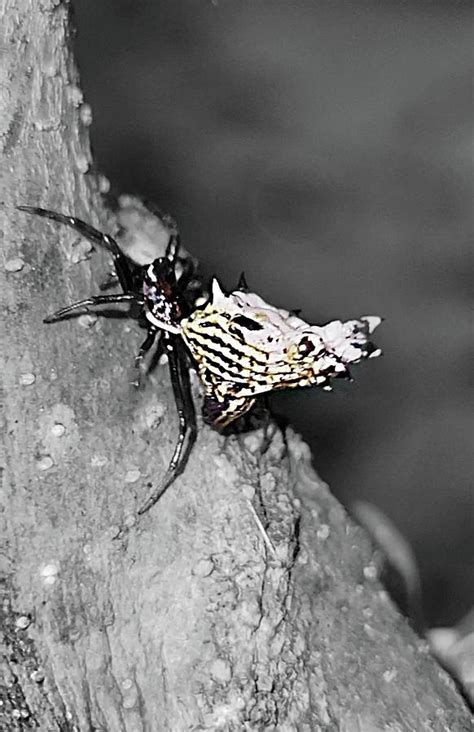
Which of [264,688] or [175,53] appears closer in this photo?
[264,688]

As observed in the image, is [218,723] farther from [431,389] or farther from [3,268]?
[431,389]

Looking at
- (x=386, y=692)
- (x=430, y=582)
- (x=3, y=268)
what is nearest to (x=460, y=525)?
(x=430, y=582)

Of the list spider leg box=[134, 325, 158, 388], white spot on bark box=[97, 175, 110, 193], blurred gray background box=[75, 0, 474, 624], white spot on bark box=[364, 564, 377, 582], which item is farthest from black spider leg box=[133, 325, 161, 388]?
blurred gray background box=[75, 0, 474, 624]

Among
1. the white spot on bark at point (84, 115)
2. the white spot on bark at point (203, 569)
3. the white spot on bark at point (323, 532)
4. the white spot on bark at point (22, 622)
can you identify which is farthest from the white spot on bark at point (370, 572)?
the white spot on bark at point (84, 115)

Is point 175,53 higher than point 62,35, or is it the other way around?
point 175,53

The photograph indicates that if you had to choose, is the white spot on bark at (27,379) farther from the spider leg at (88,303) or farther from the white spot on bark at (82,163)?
the white spot on bark at (82,163)

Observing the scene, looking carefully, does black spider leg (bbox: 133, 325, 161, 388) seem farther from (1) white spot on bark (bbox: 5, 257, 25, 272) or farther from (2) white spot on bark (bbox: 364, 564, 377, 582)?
(2) white spot on bark (bbox: 364, 564, 377, 582)

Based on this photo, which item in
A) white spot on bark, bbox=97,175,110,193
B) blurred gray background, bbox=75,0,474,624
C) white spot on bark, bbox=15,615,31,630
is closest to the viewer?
white spot on bark, bbox=15,615,31,630

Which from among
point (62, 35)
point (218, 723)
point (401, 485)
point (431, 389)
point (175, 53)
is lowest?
point (218, 723)
